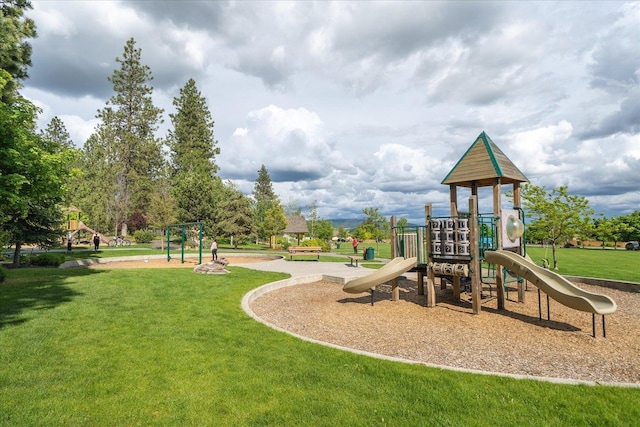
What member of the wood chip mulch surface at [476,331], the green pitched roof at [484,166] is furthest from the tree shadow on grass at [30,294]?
the green pitched roof at [484,166]

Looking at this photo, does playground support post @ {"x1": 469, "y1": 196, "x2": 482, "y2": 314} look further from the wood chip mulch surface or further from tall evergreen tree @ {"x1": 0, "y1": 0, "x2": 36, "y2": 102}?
tall evergreen tree @ {"x1": 0, "y1": 0, "x2": 36, "y2": 102}

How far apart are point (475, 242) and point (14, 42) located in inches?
817

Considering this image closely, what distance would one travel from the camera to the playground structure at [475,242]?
9.17 meters

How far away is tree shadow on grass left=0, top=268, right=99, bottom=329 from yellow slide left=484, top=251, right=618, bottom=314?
1175 centimetres

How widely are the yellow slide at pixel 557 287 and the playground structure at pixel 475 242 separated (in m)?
0.02

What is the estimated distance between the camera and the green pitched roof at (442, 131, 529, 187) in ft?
35.1

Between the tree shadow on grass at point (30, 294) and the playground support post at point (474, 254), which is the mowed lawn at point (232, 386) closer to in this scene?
the tree shadow on grass at point (30, 294)

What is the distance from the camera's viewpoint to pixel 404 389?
4.81m

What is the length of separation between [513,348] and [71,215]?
1711 inches

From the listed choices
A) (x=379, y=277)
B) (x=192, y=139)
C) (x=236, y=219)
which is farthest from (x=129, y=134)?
(x=379, y=277)

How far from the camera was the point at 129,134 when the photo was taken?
5350 cm

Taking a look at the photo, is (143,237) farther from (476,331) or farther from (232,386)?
(232,386)

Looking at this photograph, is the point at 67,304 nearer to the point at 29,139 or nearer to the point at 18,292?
the point at 18,292

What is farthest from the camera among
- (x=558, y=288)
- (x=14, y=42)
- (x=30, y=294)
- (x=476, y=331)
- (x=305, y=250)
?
(x=305, y=250)
